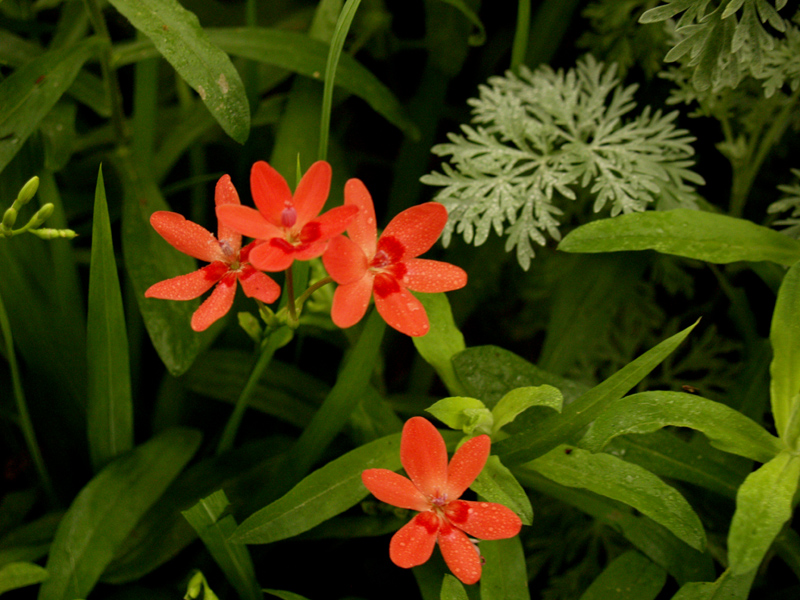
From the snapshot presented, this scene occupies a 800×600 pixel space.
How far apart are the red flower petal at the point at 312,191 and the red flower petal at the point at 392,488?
29cm

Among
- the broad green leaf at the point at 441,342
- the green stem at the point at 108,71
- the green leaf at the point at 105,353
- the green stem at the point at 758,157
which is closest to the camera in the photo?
the green leaf at the point at 105,353

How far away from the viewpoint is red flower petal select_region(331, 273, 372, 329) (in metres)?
0.66

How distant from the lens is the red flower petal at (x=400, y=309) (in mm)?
700

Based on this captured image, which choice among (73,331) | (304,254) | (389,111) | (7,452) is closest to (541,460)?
(304,254)

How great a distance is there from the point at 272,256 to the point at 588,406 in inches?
16.4

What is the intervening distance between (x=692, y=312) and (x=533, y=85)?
0.63 m

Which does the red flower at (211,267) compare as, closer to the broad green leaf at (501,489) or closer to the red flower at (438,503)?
the red flower at (438,503)

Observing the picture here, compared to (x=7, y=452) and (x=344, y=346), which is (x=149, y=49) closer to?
(x=344, y=346)

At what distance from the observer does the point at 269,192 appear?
69cm

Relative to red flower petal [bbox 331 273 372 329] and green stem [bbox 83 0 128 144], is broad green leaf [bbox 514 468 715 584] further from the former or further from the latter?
green stem [bbox 83 0 128 144]

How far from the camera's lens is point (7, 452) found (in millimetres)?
1314

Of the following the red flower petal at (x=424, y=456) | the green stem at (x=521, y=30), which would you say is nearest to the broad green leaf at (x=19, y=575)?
the red flower petal at (x=424, y=456)

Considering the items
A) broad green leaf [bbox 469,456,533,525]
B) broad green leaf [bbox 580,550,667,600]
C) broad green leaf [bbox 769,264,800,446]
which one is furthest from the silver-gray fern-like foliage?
broad green leaf [bbox 580,550,667,600]

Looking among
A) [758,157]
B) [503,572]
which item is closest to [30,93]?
[503,572]
